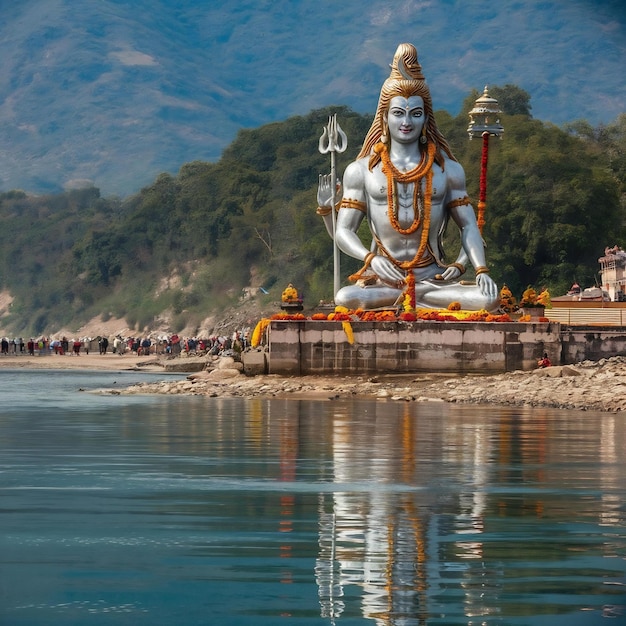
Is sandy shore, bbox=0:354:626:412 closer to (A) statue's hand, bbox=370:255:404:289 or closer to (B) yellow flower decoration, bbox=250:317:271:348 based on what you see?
(B) yellow flower decoration, bbox=250:317:271:348

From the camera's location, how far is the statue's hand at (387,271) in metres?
32.9

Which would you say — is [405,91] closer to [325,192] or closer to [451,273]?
[325,192]

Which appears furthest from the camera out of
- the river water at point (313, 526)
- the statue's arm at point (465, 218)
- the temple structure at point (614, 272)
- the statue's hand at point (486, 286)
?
the temple structure at point (614, 272)

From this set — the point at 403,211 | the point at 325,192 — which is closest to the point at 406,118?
the point at 403,211

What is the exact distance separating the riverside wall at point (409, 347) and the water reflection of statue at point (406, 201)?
193cm

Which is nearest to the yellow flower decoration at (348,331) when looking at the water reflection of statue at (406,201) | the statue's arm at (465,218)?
the water reflection of statue at (406,201)

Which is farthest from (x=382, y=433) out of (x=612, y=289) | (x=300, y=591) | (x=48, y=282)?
(x=48, y=282)

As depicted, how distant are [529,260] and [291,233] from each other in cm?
2720

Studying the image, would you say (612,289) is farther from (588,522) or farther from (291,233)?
(588,522)

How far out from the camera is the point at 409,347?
30719mm

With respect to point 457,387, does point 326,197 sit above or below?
above

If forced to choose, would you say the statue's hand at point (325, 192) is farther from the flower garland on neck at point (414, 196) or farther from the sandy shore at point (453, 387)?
the sandy shore at point (453, 387)

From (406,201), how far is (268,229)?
53.8 meters

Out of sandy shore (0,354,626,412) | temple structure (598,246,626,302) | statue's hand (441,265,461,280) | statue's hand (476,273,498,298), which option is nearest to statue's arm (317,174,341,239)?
statue's hand (441,265,461,280)
